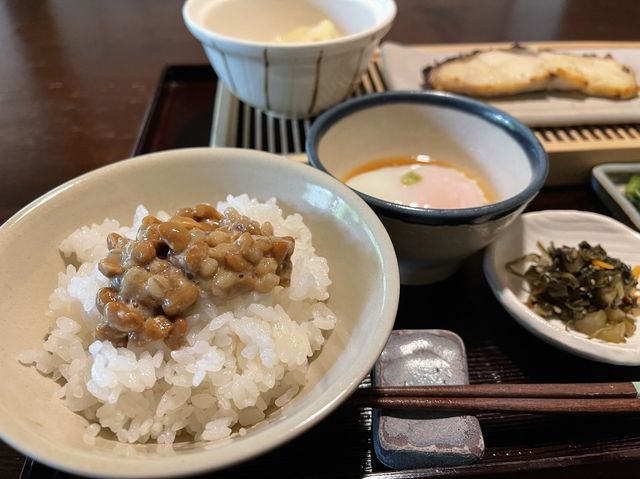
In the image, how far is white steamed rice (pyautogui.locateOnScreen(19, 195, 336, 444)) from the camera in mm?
1138

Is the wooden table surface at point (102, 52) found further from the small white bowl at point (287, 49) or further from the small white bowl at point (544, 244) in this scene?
the small white bowl at point (544, 244)

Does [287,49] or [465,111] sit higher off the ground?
[287,49]

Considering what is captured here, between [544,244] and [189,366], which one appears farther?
[544,244]

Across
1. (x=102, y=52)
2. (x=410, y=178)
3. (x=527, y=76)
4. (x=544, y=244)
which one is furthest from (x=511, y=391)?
(x=102, y=52)

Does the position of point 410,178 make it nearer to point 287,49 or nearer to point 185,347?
point 287,49

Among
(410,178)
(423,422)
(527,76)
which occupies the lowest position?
(423,422)

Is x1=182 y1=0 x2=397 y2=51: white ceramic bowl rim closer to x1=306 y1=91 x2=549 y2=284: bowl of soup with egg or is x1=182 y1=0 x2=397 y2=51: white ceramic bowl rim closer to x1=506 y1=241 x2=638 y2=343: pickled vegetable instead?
x1=306 y1=91 x2=549 y2=284: bowl of soup with egg

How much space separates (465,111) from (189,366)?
146 centimetres

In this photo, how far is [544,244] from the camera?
6.38 feet

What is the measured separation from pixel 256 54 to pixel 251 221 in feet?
3.25

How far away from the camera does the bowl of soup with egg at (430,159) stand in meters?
1.66

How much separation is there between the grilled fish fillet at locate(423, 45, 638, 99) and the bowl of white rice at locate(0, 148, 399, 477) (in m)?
1.37

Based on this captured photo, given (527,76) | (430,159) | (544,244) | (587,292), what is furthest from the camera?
(527,76)

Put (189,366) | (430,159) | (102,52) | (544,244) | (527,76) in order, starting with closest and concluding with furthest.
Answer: (189,366)
(544,244)
(430,159)
(527,76)
(102,52)
